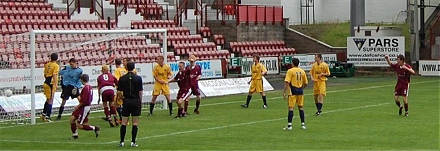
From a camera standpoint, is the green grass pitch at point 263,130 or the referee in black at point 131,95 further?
the green grass pitch at point 263,130

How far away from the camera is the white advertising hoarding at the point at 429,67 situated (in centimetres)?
4731

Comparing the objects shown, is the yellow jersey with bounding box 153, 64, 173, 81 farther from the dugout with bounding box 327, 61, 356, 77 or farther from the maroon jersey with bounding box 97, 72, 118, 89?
the dugout with bounding box 327, 61, 356, 77

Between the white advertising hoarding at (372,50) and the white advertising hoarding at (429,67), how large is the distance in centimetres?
180

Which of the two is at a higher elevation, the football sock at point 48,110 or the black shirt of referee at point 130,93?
the black shirt of referee at point 130,93

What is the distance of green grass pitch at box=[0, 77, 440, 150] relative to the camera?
18.8 metres

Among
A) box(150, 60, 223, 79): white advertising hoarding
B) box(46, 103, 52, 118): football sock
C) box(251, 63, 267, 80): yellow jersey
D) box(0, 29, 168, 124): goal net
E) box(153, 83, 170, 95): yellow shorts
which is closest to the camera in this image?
box(46, 103, 52, 118): football sock

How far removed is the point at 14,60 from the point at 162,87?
4.68 meters

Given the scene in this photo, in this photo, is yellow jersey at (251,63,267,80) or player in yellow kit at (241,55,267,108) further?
yellow jersey at (251,63,267,80)

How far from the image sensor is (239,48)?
1932 inches

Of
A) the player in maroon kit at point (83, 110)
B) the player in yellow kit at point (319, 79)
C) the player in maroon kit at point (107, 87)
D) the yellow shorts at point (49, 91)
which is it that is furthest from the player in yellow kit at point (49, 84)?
the player in yellow kit at point (319, 79)

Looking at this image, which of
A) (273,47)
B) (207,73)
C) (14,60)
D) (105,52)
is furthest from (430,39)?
(14,60)

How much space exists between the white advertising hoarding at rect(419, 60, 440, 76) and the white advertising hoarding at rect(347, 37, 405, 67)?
1798 millimetres

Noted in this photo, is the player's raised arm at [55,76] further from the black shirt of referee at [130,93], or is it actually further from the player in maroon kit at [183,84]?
the black shirt of referee at [130,93]

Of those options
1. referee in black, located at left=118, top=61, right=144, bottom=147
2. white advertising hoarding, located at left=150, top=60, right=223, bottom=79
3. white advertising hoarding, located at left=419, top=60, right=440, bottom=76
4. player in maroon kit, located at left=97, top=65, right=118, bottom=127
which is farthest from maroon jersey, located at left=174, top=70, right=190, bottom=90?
white advertising hoarding, located at left=419, top=60, right=440, bottom=76
